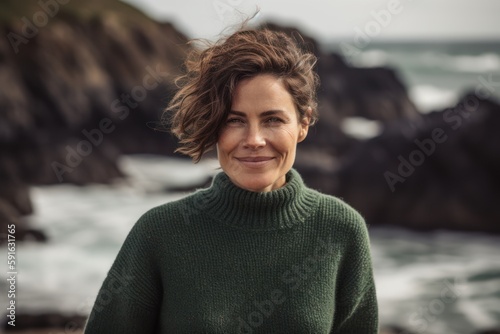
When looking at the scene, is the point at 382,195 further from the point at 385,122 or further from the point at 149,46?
the point at 149,46

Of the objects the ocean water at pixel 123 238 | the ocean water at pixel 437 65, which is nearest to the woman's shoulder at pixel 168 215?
the ocean water at pixel 123 238

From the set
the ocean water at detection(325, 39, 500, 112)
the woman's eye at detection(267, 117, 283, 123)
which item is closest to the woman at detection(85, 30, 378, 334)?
the woman's eye at detection(267, 117, 283, 123)

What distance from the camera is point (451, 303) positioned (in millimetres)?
8758

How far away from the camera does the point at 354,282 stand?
5.26 ft

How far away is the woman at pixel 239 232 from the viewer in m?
1.49

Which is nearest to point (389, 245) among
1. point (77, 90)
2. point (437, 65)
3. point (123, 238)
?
point (437, 65)

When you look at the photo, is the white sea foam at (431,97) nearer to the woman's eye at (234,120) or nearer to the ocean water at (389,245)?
the ocean water at (389,245)

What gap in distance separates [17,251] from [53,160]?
1193 mm

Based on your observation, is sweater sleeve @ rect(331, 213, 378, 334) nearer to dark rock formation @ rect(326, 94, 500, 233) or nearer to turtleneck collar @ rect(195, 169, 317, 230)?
turtleneck collar @ rect(195, 169, 317, 230)

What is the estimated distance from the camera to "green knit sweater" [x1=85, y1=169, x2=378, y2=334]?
1.50m

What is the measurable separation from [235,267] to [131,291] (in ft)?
0.69

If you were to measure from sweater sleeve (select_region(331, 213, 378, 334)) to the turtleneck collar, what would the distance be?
118 millimetres

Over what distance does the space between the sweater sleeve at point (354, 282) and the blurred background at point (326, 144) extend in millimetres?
6786

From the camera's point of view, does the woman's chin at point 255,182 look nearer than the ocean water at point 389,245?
Yes
